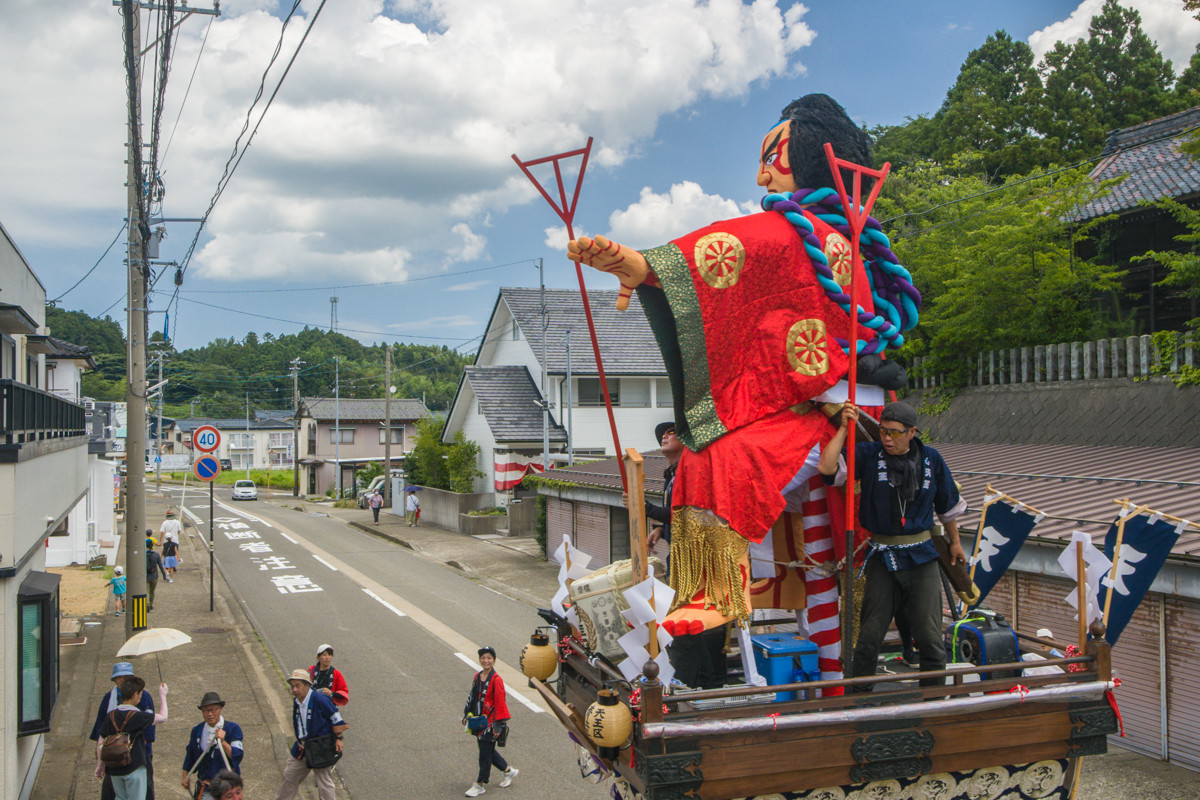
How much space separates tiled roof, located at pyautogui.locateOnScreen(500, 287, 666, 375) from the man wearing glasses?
2413 cm

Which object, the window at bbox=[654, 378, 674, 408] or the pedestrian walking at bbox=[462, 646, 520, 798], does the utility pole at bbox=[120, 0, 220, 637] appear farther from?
the window at bbox=[654, 378, 674, 408]

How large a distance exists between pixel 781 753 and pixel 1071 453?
10837 mm

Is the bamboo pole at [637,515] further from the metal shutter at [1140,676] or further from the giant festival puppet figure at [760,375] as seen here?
the metal shutter at [1140,676]

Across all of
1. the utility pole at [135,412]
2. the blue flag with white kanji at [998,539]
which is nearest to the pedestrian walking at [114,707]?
the utility pole at [135,412]

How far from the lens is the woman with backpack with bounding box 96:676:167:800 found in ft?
23.7

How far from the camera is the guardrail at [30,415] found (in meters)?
7.62

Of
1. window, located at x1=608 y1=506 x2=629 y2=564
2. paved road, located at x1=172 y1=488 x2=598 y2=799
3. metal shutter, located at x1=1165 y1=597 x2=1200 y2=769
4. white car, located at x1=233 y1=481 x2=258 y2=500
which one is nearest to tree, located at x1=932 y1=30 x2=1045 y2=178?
window, located at x1=608 y1=506 x2=629 y2=564

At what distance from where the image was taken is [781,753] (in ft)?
13.1

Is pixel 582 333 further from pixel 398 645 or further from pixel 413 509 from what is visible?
pixel 398 645

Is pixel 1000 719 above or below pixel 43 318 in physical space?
below

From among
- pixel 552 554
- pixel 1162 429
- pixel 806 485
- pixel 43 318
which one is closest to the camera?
pixel 806 485

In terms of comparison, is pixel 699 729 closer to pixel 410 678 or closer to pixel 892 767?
pixel 892 767

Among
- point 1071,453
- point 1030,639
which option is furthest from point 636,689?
point 1071,453

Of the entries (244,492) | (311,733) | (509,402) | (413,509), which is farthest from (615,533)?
(244,492)
